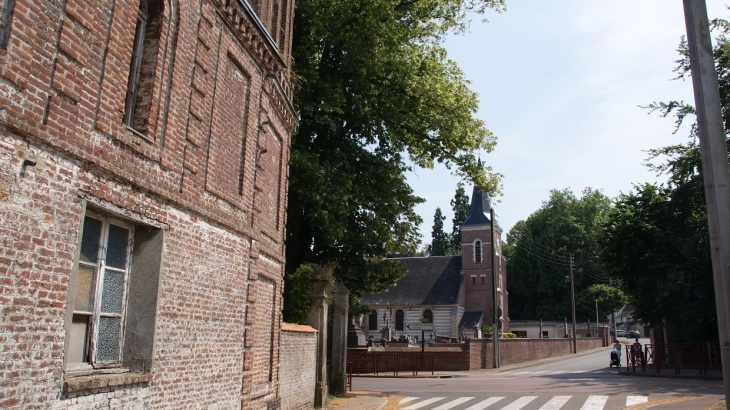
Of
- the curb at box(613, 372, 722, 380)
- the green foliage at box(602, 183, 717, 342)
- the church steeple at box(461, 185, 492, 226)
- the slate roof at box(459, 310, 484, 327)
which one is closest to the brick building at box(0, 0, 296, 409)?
the curb at box(613, 372, 722, 380)

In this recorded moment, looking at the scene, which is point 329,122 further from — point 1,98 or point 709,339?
point 709,339

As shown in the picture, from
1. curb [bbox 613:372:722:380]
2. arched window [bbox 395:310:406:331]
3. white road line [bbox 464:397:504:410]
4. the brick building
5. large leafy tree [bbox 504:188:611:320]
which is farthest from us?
large leafy tree [bbox 504:188:611:320]

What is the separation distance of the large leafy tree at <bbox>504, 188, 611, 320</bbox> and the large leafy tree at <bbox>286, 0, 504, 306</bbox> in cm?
5085

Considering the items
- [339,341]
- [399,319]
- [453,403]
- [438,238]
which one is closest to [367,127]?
[339,341]

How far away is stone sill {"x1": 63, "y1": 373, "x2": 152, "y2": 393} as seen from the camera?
5203 millimetres

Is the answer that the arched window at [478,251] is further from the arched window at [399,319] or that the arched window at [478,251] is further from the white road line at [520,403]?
the white road line at [520,403]

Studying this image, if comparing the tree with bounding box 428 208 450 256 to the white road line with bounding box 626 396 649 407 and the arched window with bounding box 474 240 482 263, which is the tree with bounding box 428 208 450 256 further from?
the white road line with bounding box 626 396 649 407

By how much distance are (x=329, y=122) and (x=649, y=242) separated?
17.6 m

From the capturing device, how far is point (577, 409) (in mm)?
13227

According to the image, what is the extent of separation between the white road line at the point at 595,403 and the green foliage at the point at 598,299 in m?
55.6

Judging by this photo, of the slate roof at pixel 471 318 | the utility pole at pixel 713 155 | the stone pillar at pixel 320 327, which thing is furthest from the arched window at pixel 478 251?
the utility pole at pixel 713 155

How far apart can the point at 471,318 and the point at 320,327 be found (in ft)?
147

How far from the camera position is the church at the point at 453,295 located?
189ft

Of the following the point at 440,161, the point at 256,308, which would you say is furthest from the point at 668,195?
the point at 256,308
